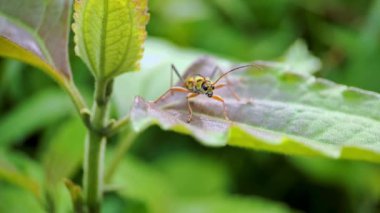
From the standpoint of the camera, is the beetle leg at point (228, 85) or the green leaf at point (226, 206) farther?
the green leaf at point (226, 206)

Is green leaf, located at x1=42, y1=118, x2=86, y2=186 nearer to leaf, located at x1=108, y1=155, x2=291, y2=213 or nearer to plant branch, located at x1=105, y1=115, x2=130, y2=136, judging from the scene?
leaf, located at x1=108, y1=155, x2=291, y2=213

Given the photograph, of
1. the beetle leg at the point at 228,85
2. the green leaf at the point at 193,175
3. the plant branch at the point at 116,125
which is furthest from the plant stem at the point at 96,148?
the green leaf at the point at 193,175

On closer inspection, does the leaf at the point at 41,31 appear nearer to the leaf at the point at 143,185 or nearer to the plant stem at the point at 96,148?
the plant stem at the point at 96,148

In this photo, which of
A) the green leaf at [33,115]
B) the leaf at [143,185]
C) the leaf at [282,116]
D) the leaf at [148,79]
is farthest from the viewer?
the green leaf at [33,115]

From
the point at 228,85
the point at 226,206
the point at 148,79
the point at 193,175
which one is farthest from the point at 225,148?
the point at 228,85

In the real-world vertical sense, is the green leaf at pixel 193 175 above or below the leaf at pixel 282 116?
below

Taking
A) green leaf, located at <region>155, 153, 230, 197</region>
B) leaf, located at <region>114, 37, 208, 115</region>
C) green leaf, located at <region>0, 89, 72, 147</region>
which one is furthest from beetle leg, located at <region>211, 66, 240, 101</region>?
green leaf, located at <region>155, 153, 230, 197</region>

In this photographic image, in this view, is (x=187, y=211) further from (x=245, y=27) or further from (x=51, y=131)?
(x=245, y=27)
